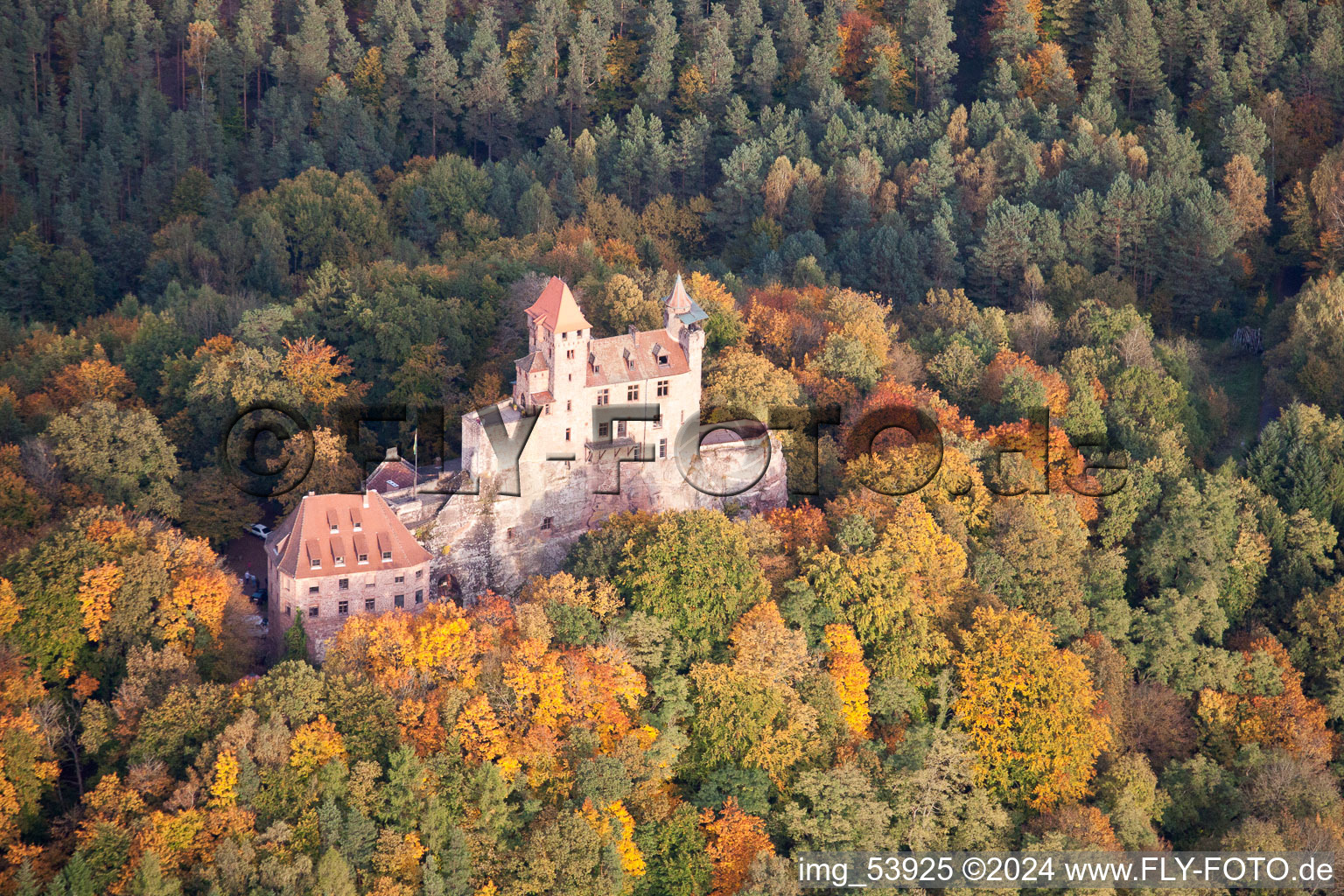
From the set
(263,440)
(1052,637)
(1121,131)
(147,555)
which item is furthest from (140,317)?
(1121,131)

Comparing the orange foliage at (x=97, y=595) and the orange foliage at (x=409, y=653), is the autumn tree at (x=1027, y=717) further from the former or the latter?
the orange foliage at (x=97, y=595)

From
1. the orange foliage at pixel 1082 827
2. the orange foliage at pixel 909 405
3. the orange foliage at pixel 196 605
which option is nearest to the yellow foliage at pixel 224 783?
the orange foliage at pixel 196 605

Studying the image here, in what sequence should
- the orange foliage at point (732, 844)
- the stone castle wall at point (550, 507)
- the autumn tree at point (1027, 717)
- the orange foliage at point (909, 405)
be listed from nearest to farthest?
1. the orange foliage at point (732, 844)
2. the stone castle wall at point (550, 507)
3. the autumn tree at point (1027, 717)
4. the orange foliage at point (909, 405)

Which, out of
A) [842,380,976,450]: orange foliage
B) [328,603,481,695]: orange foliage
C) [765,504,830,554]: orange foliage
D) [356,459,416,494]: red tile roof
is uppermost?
[842,380,976,450]: orange foliage

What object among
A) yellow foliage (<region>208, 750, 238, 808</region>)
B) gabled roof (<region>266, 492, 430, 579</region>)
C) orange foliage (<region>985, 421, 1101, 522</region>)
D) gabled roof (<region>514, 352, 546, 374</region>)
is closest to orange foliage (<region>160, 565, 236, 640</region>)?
gabled roof (<region>266, 492, 430, 579</region>)

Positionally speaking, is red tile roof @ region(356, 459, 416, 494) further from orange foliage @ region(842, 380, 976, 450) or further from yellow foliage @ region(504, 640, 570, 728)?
orange foliage @ region(842, 380, 976, 450)

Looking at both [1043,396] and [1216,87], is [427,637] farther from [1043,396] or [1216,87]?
[1216,87]
